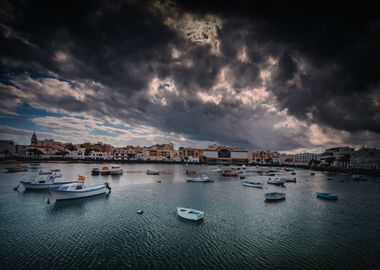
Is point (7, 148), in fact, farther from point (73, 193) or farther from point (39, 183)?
point (73, 193)

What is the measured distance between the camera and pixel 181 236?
2039 centimetres

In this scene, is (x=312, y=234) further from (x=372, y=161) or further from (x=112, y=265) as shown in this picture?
(x=372, y=161)

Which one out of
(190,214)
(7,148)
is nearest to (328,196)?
(190,214)

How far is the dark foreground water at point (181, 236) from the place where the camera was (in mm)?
15562

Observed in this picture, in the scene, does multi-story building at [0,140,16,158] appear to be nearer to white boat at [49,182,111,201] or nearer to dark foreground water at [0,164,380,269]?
Result: dark foreground water at [0,164,380,269]

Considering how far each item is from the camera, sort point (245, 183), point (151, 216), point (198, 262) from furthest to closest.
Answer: point (245, 183) → point (151, 216) → point (198, 262)

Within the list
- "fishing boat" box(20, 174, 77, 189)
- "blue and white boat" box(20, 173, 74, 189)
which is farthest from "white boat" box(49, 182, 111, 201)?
"blue and white boat" box(20, 173, 74, 189)

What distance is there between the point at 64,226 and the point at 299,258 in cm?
2398

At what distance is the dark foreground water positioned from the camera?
15.6 m

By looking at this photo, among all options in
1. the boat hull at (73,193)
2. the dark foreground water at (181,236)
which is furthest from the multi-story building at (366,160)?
the boat hull at (73,193)

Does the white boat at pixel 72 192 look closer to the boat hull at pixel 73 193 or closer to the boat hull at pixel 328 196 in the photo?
the boat hull at pixel 73 193

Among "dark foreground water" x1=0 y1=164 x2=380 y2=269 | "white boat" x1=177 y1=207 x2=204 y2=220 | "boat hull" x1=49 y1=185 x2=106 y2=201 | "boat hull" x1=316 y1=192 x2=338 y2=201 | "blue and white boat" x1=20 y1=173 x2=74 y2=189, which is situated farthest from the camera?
"blue and white boat" x1=20 y1=173 x2=74 y2=189

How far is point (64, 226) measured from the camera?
2248cm

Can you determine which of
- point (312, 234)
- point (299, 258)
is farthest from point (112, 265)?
point (312, 234)
